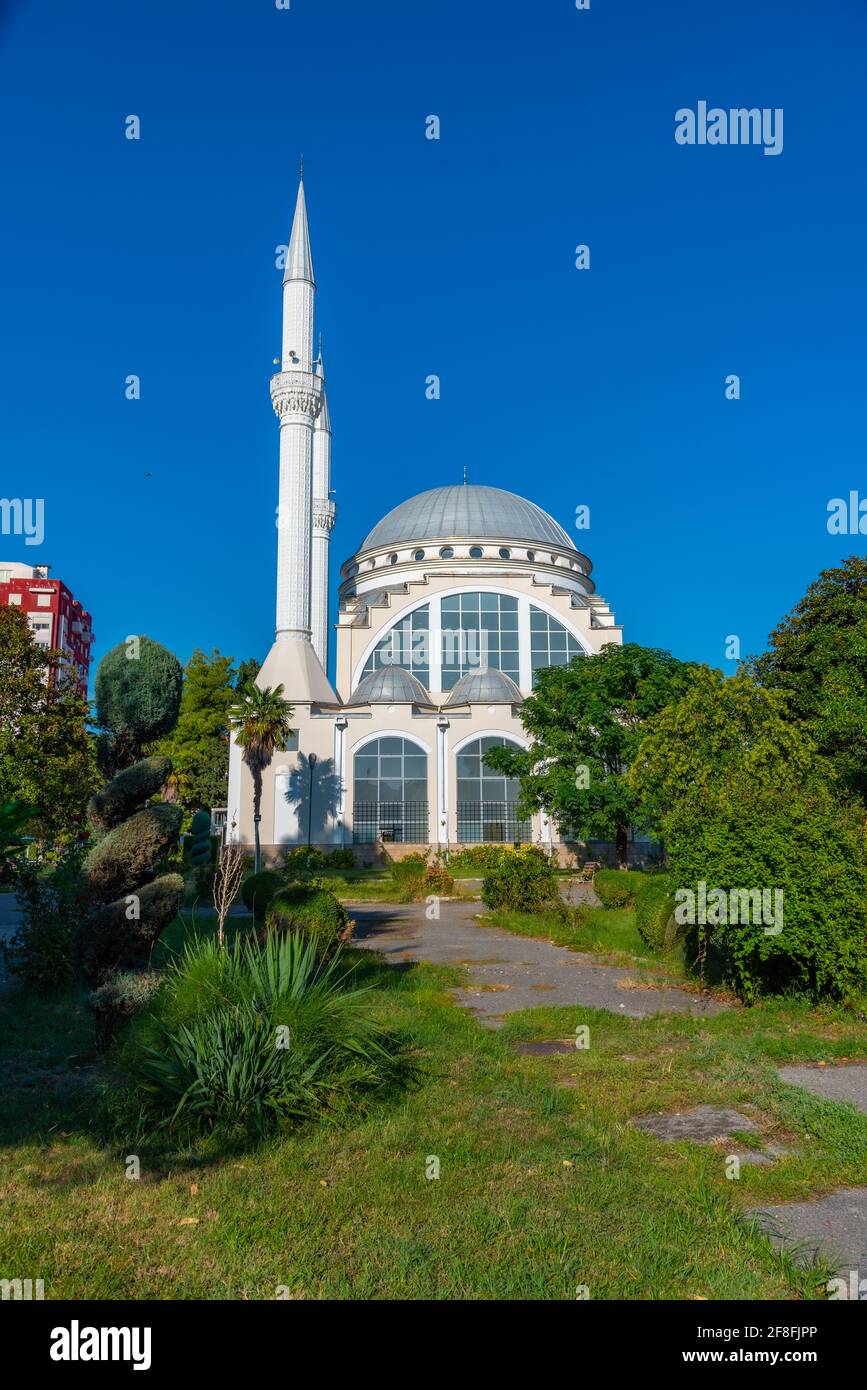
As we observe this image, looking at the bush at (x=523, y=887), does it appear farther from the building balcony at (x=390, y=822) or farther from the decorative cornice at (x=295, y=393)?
the decorative cornice at (x=295, y=393)

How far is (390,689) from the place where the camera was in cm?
4509

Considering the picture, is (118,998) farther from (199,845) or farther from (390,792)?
(390,792)

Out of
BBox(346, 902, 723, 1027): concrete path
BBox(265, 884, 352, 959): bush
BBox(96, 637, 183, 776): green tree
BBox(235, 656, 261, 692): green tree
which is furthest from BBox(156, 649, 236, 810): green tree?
BBox(96, 637, 183, 776): green tree

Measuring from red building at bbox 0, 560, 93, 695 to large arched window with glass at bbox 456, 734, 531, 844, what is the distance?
163 ft

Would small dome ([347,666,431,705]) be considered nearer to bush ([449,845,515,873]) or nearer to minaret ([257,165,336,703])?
minaret ([257,165,336,703])

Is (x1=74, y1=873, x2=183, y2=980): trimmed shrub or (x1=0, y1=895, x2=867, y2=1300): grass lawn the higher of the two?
(x1=74, y1=873, x2=183, y2=980): trimmed shrub

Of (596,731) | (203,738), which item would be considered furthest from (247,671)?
(596,731)

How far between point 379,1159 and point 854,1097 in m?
3.79

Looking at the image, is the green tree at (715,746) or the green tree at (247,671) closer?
the green tree at (715,746)

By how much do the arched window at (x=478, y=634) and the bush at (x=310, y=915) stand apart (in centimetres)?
3539

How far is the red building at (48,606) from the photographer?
84500mm

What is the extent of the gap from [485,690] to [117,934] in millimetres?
37301

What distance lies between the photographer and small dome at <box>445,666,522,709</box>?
44.2m

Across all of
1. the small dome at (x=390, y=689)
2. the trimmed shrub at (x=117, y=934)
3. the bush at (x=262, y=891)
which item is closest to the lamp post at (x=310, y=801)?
the small dome at (x=390, y=689)
